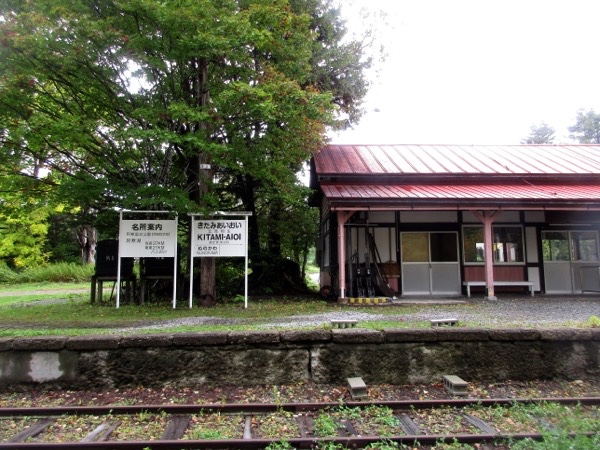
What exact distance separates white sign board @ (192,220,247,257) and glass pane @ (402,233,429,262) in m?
6.67

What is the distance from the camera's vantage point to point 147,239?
37.3 ft

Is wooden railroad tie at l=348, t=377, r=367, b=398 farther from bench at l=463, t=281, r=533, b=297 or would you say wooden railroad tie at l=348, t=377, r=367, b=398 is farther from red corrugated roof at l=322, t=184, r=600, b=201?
bench at l=463, t=281, r=533, b=297

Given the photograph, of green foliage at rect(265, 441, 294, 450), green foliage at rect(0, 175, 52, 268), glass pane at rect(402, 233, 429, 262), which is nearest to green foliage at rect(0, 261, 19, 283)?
green foliage at rect(0, 175, 52, 268)

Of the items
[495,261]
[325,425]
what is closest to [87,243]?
[495,261]

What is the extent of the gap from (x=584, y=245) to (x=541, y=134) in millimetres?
46218

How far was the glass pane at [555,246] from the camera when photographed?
15.6m

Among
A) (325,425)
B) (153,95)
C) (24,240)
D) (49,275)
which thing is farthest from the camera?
(24,240)

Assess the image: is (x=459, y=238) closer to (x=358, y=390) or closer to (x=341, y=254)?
(x=341, y=254)

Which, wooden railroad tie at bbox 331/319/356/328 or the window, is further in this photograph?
the window

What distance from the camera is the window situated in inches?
604

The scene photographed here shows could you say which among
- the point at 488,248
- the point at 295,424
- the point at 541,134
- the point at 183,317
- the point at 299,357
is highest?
the point at 541,134

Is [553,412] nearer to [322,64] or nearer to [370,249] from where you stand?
[370,249]

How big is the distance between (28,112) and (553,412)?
13.0m

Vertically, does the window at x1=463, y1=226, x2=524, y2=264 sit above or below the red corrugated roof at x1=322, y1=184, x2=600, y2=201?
below
